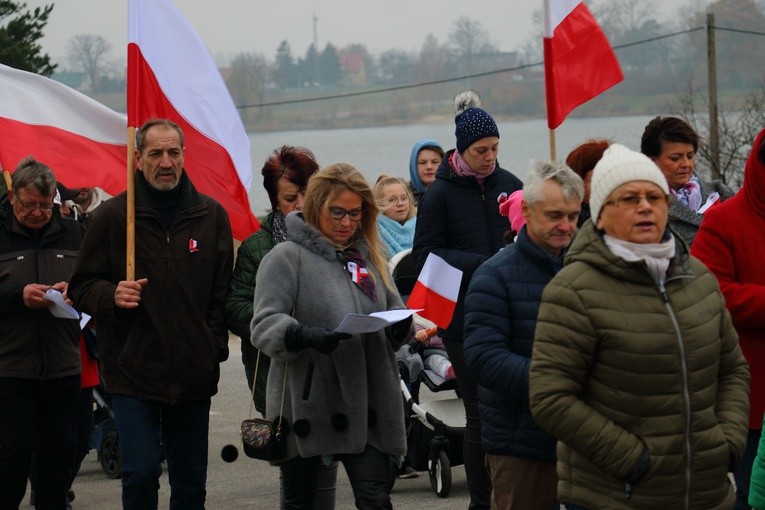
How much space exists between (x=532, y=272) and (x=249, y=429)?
1.48 m

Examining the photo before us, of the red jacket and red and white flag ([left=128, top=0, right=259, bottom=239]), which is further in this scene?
red and white flag ([left=128, top=0, right=259, bottom=239])

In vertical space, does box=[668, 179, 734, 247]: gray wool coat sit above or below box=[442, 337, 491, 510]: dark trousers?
above

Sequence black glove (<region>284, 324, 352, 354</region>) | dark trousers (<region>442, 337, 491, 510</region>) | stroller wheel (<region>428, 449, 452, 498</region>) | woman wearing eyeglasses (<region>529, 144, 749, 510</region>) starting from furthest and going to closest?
stroller wheel (<region>428, 449, 452, 498</region>) → dark trousers (<region>442, 337, 491, 510</region>) → black glove (<region>284, 324, 352, 354</region>) → woman wearing eyeglasses (<region>529, 144, 749, 510</region>)

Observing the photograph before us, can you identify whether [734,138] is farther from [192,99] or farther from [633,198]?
[633,198]

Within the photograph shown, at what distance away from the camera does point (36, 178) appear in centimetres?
723

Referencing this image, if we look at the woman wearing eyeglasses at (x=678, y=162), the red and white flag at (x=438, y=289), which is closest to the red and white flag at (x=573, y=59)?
the woman wearing eyeglasses at (x=678, y=162)

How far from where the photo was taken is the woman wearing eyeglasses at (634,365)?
4.32m

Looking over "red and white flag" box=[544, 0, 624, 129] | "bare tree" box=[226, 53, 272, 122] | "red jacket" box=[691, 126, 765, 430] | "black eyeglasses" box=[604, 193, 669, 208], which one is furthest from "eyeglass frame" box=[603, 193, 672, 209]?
"bare tree" box=[226, 53, 272, 122]

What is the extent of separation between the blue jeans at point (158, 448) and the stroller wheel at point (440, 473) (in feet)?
7.17

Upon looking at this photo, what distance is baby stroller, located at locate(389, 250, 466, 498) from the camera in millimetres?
8547

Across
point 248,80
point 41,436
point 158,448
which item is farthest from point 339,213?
point 248,80

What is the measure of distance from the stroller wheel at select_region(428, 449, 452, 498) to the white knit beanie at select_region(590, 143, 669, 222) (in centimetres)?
418

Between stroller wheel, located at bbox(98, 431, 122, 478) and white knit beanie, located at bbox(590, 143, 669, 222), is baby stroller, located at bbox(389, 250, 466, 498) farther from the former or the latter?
white knit beanie, located at bbox(590, 143, 669, 222)

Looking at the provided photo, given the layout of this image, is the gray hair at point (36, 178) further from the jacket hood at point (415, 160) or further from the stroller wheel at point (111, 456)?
the jacket hood at point (415, 160)
